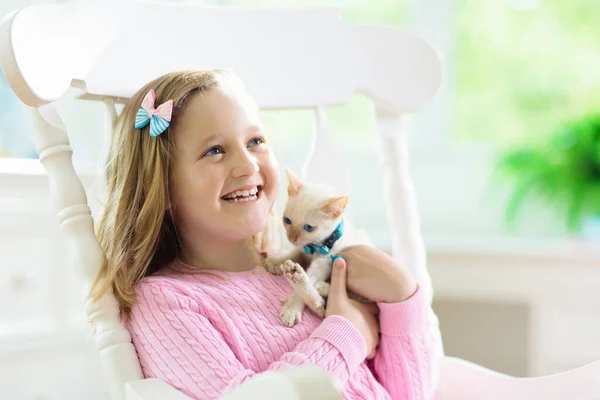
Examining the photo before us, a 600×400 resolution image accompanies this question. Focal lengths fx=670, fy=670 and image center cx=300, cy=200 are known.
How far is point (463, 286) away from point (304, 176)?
757 millimetres

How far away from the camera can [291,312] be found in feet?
2.75

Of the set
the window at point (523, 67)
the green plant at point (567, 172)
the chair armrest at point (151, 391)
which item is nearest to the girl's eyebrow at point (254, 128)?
the chair armrest at point (151, 391)

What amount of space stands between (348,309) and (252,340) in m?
0.13

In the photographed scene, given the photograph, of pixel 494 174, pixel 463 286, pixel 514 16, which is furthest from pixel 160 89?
pixel 514 16

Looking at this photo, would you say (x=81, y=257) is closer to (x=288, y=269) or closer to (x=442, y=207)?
(x=288, y=269)

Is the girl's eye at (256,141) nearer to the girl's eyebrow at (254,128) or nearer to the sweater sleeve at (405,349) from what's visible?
the girl's eyebrow at (254,128)

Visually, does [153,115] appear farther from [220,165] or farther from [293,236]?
[293,236]

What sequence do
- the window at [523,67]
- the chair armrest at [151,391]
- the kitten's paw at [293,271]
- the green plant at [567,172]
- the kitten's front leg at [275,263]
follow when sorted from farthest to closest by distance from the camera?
the window at [523,67] < the green plant at [567,172] < the kitten's front leg at [275,263] < the kitten's paw at [293,271] < the chair armrest at [151,391]

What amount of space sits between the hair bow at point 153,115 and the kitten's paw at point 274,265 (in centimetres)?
24

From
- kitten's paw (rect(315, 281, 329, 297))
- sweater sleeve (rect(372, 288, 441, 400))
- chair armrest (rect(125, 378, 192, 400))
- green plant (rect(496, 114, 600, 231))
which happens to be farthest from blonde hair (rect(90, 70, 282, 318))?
green plant (rect(496, 114, 600, 231))

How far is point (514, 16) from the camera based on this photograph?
188cm

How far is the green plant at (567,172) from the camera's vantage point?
162 cm

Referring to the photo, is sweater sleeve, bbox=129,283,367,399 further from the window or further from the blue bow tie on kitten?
the window

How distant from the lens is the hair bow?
0.80 metres
